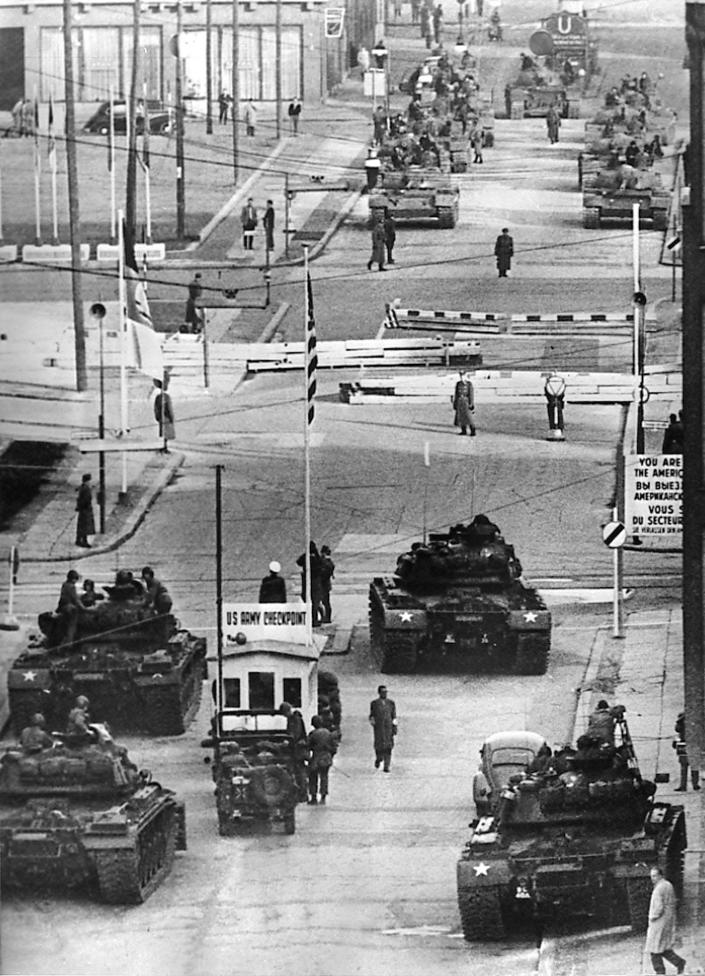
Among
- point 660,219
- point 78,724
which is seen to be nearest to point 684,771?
point 78,724

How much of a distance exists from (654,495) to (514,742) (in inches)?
140

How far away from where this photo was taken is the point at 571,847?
4378 cm

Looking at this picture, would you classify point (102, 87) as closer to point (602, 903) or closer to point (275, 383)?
point (275, 383)

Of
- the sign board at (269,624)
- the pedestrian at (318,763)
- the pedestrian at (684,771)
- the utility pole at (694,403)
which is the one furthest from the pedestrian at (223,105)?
the utility pole at (694,403)

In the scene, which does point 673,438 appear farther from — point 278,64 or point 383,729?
point 278,64

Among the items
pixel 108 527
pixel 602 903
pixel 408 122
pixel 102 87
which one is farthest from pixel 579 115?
pixel 602 903

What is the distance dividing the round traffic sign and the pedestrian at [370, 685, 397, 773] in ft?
15.3

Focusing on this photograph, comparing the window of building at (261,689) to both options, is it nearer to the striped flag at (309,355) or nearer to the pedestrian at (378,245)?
the striped flag at (309,355)

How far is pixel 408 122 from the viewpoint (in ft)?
218

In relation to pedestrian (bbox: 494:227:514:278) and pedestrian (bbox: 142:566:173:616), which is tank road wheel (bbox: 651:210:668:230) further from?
pedestrian (bbox: 142:566:173:616)

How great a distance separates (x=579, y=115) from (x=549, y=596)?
1531 cm

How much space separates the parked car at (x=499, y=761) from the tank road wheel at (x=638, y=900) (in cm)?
275

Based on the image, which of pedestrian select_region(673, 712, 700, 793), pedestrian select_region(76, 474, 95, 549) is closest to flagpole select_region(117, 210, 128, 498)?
pedestrian select_region(76, 474, 95, 549)

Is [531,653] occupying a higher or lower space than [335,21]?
lower
